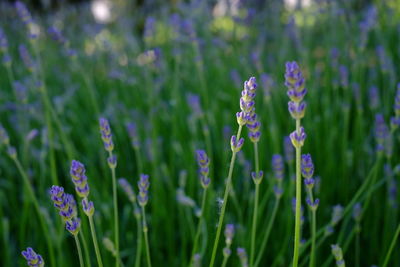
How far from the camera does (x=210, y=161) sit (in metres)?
2.05

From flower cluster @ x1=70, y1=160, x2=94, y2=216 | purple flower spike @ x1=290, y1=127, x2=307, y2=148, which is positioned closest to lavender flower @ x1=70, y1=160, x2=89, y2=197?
flower cluster @ x1=70, y1=160, x2=94, y2=216

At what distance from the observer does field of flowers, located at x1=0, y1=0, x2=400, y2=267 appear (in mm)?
1230

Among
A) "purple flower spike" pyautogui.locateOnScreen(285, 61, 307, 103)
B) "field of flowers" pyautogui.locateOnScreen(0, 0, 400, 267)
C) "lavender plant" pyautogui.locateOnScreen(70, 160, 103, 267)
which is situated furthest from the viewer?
"field of flowers" pyautogui.locateOnScreen(0, 0, 400, 267)

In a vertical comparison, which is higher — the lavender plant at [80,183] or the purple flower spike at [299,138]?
the lavender plant at [80,183]

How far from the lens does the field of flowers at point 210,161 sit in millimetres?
1230

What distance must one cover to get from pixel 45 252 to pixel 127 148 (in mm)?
946

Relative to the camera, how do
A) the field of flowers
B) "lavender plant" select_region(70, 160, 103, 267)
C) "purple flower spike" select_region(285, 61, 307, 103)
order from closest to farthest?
1. "purple flower spike" select_region(285, 61, 307, 103)
2. "lavender plant" select_region(70, 160, 103, 267)
3. the field of flowers

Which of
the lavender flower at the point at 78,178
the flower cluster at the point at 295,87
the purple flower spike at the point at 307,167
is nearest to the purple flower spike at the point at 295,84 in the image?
the flower cluster at the point at 295,87

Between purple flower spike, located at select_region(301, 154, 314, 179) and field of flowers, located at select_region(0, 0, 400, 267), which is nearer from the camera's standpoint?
purple flower spike, located at select_region(301, 154, 314, 179)

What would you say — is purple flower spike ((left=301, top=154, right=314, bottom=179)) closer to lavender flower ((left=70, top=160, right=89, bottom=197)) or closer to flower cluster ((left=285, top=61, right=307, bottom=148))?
flower cluster ((left=285, top=61, right=307, bottom=148))

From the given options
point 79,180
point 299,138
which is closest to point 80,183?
point 79,180

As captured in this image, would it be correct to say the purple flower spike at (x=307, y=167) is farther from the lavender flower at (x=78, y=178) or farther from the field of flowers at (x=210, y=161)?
the lavender flower at (x=78, y=178)

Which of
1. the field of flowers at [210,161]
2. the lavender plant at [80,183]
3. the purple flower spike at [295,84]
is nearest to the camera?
the purple flower spike at [295,84]

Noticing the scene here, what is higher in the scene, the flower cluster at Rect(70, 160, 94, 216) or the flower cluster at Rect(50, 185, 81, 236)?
the flower cluster at Rect(70, 160, 94, 216)
